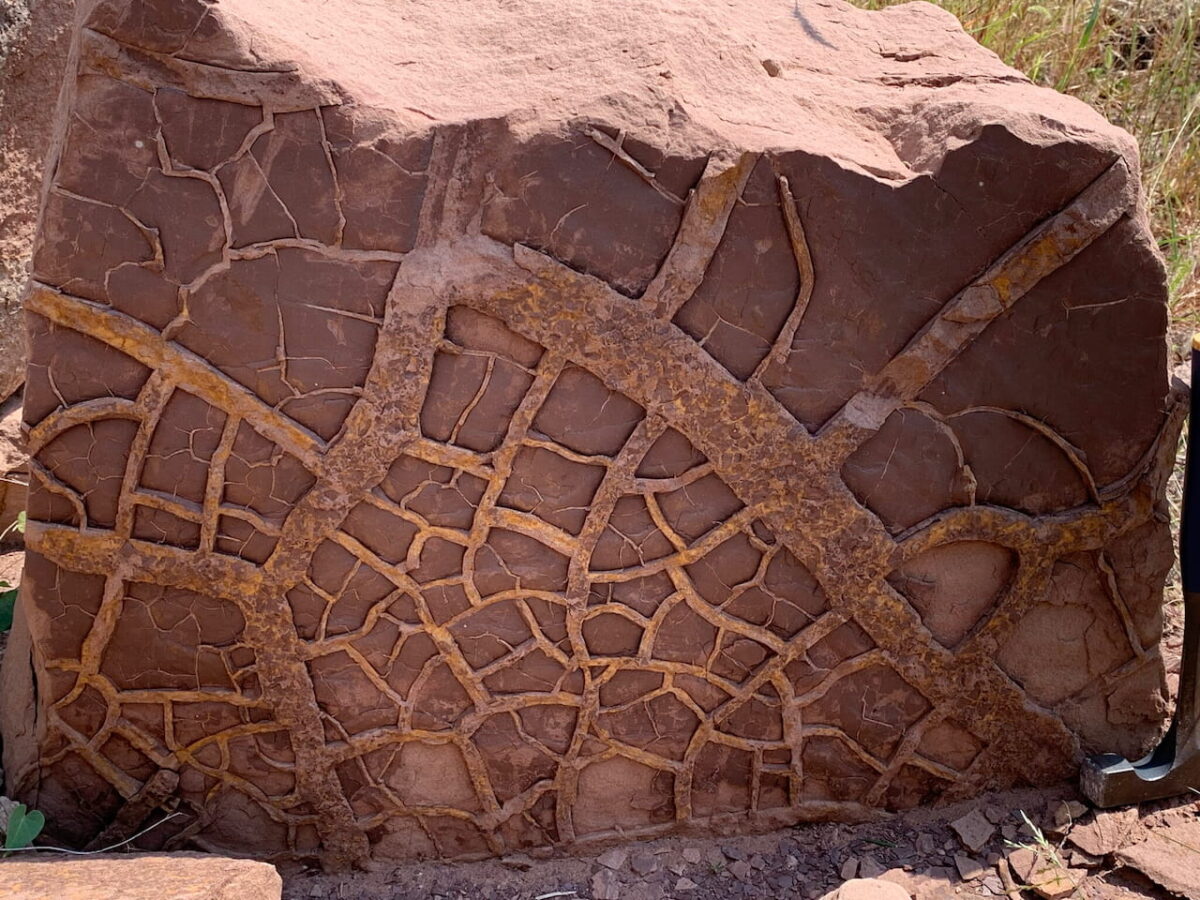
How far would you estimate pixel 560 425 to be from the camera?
1.92 metres

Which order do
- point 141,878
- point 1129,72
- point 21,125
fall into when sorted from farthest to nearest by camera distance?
point 1129,72 < point 21,125 < point 141,878

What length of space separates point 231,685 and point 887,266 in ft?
4.35

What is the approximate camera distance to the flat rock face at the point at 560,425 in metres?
1.82

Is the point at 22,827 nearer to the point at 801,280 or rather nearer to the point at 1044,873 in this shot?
the point at 801,280

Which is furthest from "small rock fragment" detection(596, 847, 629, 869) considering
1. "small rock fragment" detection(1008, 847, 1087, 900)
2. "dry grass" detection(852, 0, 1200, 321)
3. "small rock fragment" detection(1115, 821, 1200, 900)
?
"dry grass" detection(852, 0, 1200, 321)

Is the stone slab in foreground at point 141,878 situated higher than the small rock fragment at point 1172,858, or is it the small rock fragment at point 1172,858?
the small rock fragment at point 1172,858

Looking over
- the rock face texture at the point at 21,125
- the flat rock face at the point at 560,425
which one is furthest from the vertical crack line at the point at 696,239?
the rock face texture at the point at 21,125

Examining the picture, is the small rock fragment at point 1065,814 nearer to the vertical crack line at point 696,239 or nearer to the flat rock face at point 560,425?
the flat rock face at point 560,425

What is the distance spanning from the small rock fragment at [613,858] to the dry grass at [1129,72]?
98.2 inches

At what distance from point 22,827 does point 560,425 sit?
1155 mm

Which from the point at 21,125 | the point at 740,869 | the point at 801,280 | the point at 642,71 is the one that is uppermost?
the point at 642,71

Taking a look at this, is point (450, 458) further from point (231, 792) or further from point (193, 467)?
Answer: point (231, 792)

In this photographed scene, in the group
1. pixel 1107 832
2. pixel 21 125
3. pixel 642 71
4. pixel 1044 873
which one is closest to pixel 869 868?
pixel 1044 873

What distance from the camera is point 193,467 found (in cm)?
191
